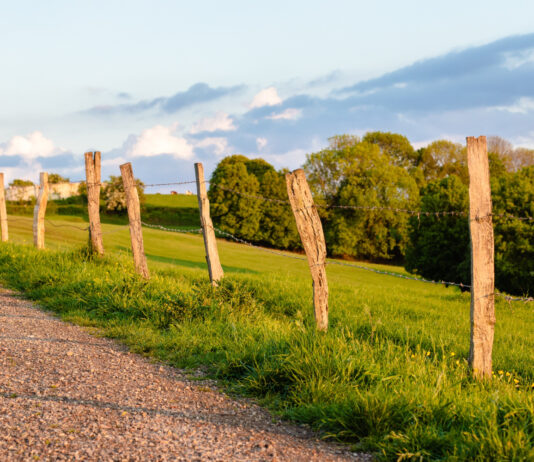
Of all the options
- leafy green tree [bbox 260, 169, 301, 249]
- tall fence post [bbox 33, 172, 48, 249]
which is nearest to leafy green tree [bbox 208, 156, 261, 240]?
leafy green tree [bbox 260, 169, 301, 249]

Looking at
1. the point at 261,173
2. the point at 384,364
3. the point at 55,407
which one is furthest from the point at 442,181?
the point at 261,173

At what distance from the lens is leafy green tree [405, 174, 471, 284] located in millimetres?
22812

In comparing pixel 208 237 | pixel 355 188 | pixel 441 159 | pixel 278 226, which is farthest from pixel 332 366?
pixel 441 159

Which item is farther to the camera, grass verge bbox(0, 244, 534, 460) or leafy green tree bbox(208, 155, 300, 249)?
leafy green tree bbox(208, 155, 300, 249)

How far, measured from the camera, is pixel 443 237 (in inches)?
907

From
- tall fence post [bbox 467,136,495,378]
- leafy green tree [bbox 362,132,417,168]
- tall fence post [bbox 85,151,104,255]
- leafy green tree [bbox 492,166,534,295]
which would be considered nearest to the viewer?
tall fence post [bbox 467,136,495,378]

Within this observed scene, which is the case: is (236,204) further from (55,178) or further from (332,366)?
(332,366)

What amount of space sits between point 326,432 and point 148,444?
152cm

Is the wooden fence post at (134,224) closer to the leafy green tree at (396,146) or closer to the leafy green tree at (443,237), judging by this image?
the leafy green tree at (443,237)

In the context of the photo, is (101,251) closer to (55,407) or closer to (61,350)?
(61,350)

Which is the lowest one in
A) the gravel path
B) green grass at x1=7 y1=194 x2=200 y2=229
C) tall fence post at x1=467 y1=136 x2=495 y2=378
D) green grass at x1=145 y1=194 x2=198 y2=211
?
the gravel path

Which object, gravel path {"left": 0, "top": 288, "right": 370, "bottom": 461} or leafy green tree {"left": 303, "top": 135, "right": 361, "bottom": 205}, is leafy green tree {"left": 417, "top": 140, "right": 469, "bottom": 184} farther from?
gravel path {"left": 0, "top": 288, "right": 370, "bottom": 461}

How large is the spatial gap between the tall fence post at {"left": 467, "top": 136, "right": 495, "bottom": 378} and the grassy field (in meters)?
0.32

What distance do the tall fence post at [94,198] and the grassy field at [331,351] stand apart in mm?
545
